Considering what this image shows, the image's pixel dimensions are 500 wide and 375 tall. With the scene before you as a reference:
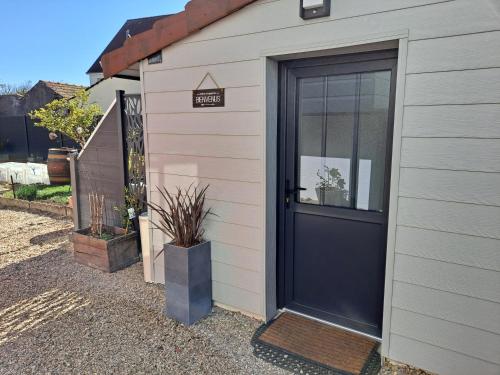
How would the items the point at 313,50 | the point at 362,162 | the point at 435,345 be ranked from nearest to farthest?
the point at 435,345 → the point at 313,50 → the point at 362,162

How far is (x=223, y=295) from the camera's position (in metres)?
2.85

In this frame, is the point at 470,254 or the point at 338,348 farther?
the point at 338,348

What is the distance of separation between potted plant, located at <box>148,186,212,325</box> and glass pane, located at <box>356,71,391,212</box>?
47.5 inches

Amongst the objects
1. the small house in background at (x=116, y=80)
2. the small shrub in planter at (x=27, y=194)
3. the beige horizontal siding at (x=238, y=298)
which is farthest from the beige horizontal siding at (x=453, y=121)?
the small shrub in planter at (x=27, y=194)

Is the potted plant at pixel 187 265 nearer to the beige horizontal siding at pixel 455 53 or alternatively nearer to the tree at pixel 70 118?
the beige horizontal siding at pixel 455 53

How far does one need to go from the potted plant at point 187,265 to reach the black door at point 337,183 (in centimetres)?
62

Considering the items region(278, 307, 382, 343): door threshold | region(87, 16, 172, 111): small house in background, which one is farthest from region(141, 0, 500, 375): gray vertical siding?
region(87, 16, 172, 111): small house in background

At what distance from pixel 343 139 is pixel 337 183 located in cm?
30

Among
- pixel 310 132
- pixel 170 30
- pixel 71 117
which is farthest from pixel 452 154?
pixel 71 117

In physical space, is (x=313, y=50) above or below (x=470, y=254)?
above

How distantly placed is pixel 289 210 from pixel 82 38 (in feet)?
71.2

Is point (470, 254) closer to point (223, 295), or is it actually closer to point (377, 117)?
point (377, 117)

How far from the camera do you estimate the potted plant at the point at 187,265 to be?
8.55 feet

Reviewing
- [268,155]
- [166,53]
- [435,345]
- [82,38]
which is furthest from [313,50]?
[82,38]
